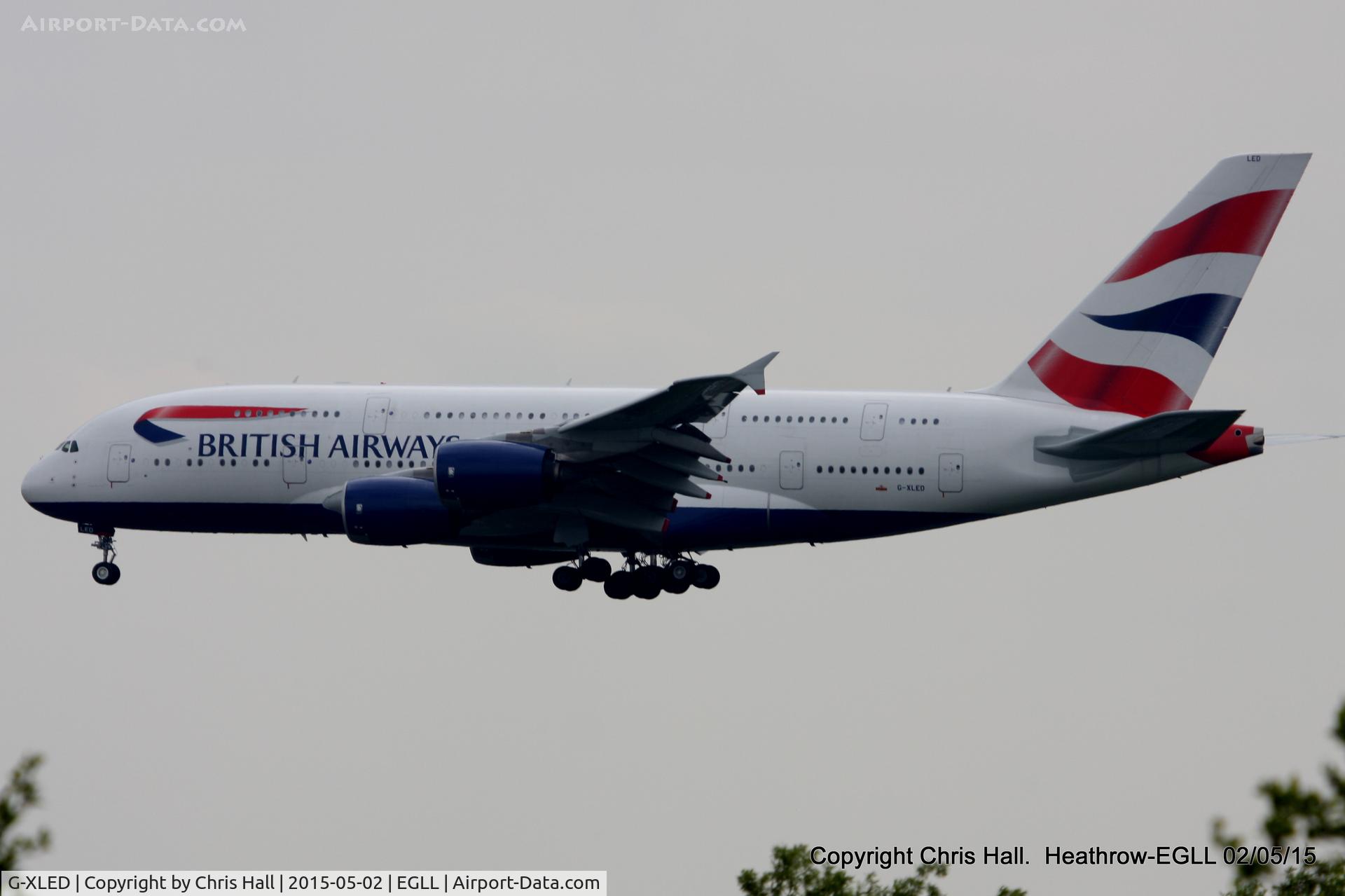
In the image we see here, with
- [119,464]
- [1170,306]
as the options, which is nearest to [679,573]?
[1170,306]

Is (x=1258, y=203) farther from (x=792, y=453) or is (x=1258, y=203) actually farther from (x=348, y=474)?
(x=348, y=474)

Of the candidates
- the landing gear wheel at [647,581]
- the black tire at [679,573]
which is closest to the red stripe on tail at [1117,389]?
the black tire at [679,573]

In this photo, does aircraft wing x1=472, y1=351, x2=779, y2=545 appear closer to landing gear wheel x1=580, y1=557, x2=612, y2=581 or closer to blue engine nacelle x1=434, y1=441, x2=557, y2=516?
blue engine nacelle x1=434, y1=441, x2=557, y2=516

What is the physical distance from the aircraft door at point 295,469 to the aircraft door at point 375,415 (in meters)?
1.65

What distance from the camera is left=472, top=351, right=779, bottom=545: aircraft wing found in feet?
143

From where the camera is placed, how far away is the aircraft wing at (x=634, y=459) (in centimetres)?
4350

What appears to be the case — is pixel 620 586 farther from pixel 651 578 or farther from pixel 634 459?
pixel 634 459

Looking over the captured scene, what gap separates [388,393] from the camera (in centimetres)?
4884

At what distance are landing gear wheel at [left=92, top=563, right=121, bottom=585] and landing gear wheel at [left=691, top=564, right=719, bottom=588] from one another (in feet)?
49.5

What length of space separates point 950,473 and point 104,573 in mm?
21782

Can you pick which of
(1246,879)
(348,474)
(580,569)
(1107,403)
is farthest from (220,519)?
(1246,879)

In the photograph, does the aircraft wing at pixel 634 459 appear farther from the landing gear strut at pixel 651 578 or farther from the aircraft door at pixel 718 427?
the landing gear strut at pixel 651 578

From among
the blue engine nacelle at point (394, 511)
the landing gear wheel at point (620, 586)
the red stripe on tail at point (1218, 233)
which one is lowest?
the landing gear wheel at point (620, 586)

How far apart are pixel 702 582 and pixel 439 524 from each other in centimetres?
714
